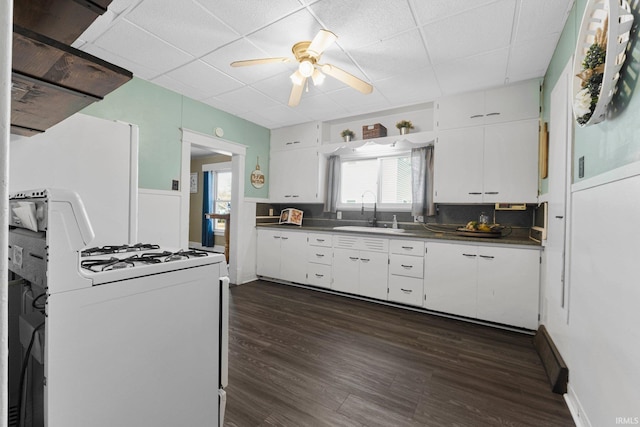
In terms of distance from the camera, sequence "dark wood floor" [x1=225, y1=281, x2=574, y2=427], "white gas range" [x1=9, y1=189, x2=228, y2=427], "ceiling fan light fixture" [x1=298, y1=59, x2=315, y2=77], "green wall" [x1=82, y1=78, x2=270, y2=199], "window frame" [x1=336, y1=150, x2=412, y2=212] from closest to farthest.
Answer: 1. "white gas range" [x1=9, y1=189, x2=228, y2=427]
2. "dark wood floor" [x1=225, y1=281, x2=574, y2=427]
3. "ceiling fan light fixture" [x1=298, y1=59, x2=315, y2=77]
4. "green wall" [x1=82, y1=78, x2=270, y2=199]
5. "window frame" [x1=336, y1=150, x2=412, y2=212]

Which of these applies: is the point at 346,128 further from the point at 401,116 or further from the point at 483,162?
the point at 483,162

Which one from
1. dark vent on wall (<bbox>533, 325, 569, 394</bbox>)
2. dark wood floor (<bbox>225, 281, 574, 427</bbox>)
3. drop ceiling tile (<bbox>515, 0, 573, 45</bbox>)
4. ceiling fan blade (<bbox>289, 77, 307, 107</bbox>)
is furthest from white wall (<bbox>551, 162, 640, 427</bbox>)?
ceiling fan blade (<bbox>289, 77, 307, 107</bbox>)

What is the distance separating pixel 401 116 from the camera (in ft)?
12.5

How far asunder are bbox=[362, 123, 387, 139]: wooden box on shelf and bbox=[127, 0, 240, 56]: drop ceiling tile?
2091mm

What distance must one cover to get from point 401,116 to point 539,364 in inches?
122

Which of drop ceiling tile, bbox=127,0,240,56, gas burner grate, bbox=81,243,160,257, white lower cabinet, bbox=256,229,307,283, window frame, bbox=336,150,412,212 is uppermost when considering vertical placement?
drop ceiling tile, bbox=127,0,240,56

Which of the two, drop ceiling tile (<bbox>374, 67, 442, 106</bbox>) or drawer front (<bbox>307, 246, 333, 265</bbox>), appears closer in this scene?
drop ceiling tile (<bbox>374, 67, 442, 106</bbox>)

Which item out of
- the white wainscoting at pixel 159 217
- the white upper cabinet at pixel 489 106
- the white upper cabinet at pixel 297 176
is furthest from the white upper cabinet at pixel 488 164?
the white wainscoting at pixel 159 217

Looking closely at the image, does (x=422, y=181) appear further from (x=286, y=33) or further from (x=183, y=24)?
(x=183, y=24)

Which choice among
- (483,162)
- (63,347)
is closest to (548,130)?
(483,162)

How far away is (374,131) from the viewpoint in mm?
3754

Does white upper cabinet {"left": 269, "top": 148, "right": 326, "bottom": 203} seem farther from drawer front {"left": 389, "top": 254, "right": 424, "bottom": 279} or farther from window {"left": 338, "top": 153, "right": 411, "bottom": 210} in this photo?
drawer front {"left": 389, "top": 254, "right": 424, "bottom": 279}

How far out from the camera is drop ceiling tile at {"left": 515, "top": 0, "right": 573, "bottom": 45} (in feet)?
5.90

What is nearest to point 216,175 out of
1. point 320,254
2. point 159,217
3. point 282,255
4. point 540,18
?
point 282,255
